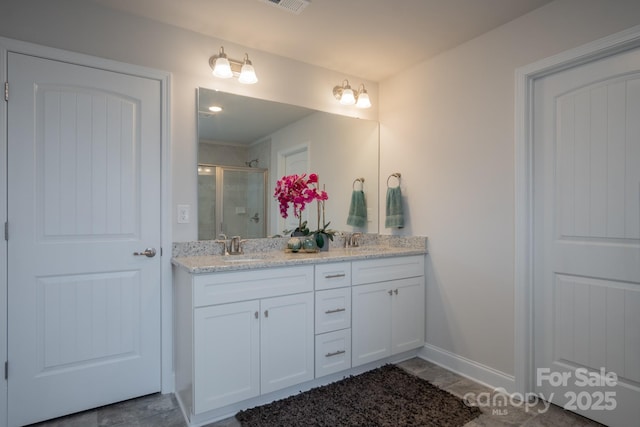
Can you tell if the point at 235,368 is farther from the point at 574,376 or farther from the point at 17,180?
the point at 574,376

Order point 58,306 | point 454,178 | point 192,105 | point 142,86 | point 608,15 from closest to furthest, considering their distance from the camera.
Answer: point 608,15, point 58,306, point 142,86, point 192,105, point 454,178

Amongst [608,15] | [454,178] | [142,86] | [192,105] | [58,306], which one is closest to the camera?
[608,15]

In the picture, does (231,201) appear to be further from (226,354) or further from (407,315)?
(407,315)

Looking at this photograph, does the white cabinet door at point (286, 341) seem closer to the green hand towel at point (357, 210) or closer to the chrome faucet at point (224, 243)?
the chrome faucet at point (224, 243)

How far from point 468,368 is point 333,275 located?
1217 mm

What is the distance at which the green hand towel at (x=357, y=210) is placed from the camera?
10.2 ft

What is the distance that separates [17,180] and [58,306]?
28.4 inches

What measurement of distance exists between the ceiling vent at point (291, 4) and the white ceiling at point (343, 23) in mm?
40

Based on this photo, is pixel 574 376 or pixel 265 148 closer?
pixel 574 376

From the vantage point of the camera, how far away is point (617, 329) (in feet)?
6.02

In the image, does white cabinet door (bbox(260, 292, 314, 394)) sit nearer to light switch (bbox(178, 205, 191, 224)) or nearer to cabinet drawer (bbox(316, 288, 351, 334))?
cabinet drawer (bbox(316, 288, 351, 334))

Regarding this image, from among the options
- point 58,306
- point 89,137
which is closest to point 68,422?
point 58,306

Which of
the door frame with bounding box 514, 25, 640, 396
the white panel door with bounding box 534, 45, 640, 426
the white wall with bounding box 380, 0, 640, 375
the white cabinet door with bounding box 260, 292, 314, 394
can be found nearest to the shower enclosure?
the white cabinet door with bounding box 260, 292, 314, 394

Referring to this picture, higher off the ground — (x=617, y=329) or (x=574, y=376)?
(x=617, y=329)
